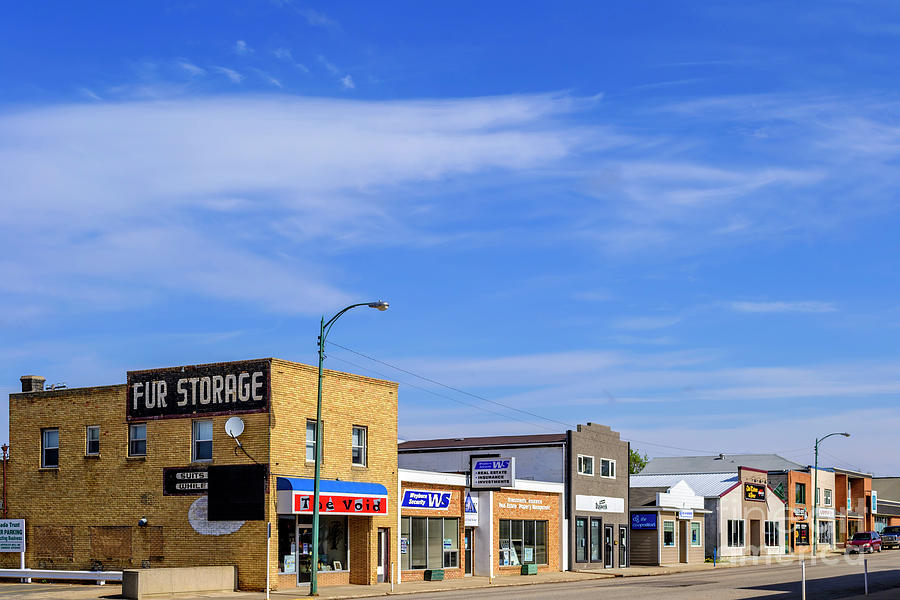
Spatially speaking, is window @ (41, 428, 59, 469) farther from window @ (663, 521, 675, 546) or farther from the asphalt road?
window @ (663, 521, 675, 546)

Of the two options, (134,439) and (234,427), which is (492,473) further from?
(134,439)

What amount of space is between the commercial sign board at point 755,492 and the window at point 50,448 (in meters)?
55.8

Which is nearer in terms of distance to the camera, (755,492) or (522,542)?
(522,542)

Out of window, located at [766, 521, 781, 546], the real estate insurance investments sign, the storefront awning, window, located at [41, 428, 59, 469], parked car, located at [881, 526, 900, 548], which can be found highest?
the real estate insurance investments sign

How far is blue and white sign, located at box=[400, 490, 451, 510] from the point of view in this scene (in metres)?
46.4

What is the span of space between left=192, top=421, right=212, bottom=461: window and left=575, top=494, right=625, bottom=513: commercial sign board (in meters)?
25.3

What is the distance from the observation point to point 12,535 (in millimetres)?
44781

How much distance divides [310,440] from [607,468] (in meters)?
27.3

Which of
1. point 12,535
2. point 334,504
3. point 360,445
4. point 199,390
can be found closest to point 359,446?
point 360,445

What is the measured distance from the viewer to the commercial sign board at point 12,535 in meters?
44.5

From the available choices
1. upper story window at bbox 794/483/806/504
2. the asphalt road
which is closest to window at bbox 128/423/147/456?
the asphalt road

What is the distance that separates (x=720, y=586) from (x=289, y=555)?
16885mm

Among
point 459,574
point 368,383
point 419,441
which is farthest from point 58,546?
point 419,441

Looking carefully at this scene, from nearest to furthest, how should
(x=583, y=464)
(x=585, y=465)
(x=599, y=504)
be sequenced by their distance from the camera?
(x=583, y=464), (x=585, y=465), (x=599, y=504)
